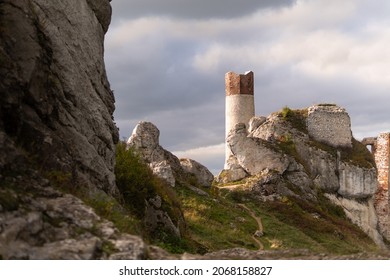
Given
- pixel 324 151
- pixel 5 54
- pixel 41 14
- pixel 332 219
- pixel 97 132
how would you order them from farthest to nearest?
pixel 324 151 → pixel 332 219 → pixel 97 132 → pixel 41 14 → pixel 5 54

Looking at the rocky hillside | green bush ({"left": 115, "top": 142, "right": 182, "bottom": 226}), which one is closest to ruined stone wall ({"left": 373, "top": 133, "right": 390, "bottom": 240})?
the rocky hillside

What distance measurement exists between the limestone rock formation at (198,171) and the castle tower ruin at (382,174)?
21728mm

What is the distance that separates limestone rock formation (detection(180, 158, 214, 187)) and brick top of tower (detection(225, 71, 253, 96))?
16.7 meters

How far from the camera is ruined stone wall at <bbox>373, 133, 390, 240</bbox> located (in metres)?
55.2

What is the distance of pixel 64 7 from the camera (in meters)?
17.1

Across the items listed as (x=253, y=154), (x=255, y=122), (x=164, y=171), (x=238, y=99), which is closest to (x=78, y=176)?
(x=164, y=171)

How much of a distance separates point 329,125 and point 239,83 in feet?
31.9

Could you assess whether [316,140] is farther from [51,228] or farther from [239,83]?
[51,228]

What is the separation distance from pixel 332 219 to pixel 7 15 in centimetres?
3063

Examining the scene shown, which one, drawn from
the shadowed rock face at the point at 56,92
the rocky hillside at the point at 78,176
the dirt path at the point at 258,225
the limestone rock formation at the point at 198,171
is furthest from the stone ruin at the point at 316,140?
the shadowed rock face at the point at 56,92

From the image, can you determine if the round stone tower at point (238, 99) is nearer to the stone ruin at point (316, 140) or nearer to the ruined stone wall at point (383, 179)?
the stone ruin at point (316, 140)

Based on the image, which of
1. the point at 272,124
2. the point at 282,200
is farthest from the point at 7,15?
the point at 272,124

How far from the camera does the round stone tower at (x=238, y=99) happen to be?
5569 centimetres
